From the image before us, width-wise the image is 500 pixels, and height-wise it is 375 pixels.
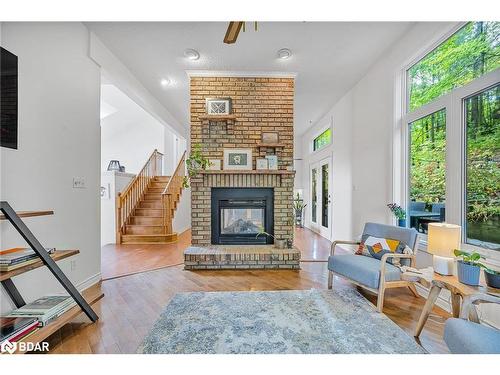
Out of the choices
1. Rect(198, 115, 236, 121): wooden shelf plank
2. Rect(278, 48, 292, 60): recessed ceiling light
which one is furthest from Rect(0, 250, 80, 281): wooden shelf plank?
Rect(278, 48, 292, 60): recessed ceiling light

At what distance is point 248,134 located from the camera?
3.74m

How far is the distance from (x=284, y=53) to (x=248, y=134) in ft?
4.10

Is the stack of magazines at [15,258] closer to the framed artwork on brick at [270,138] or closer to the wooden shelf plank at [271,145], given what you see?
the wooden shelf plank at [271,145]

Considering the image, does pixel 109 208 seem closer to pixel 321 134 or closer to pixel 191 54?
pixel 191 54

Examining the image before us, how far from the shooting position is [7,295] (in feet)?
6.01

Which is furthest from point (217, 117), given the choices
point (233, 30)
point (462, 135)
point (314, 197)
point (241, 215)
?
point (314, 197)

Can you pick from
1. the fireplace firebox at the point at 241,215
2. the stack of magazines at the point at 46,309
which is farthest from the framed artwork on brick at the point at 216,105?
the stack of magazines at the point at 46,309

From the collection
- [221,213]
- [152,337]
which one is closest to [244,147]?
[221,213]

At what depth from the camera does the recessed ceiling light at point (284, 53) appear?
3.07 metres

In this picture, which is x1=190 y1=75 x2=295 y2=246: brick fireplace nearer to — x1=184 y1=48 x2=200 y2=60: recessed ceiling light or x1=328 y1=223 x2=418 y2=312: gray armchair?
x1=184 y1=48 x2=200 y2=60: recessed ceiling light

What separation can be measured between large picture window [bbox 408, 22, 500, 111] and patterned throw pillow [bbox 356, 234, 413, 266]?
5.58 feet

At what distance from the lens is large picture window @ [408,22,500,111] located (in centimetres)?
202
